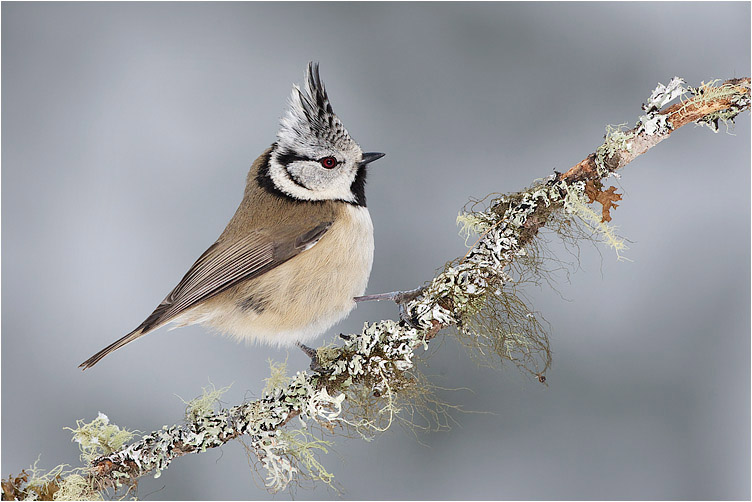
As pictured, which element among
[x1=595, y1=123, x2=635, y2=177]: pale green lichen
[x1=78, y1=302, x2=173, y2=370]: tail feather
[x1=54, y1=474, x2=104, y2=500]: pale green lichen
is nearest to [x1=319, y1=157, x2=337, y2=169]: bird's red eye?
[x1=78, y1=302, x2=173, y2=370]: tail feather

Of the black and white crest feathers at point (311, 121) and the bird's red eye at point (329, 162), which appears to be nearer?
the black and white crest feathers at point (311, 121)

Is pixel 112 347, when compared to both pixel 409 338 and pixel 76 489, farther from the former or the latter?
pixel 409 338

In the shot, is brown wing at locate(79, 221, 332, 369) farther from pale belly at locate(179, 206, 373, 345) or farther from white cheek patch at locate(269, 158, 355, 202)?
white cheek patch at locate(269, 158, 355, 202)

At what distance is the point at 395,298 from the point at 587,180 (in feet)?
1.77

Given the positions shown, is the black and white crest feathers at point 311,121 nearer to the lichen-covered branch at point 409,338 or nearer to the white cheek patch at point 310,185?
the white cheek patch at point 310,185

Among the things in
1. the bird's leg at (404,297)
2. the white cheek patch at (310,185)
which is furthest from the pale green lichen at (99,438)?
the white cheek patch at (310,185)

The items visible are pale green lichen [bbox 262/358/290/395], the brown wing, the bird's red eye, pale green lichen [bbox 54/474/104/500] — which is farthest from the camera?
the bird's red eye

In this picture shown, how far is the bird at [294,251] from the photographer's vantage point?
1856 millimetres

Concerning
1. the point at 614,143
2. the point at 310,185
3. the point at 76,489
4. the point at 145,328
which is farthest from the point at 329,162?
the point at 76,489

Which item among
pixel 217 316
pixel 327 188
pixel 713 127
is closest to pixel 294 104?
pixel 327 188

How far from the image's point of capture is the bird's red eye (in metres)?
2.02

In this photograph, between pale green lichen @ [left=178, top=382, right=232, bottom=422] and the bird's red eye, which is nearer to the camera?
pale green lichen @ [left=178, top=382, right=232, bottom=422]

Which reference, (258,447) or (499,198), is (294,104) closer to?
(499,198)

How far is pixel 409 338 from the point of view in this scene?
54.9 inches
